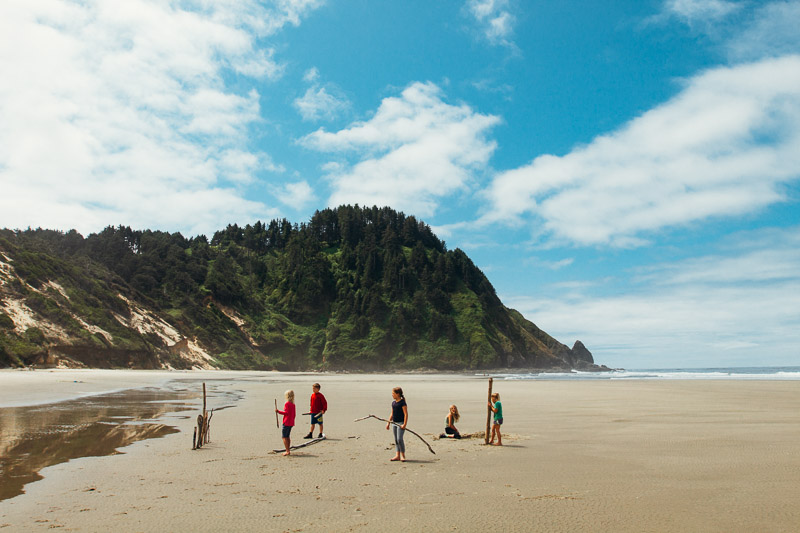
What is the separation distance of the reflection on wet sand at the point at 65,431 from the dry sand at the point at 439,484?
609 millimetres

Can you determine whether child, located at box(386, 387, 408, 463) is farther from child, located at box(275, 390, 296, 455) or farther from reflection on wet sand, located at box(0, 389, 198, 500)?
reflection on wet sand, located at box(0, 389, 198, 500)

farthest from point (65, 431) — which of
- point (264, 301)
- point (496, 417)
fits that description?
point (264, 301)

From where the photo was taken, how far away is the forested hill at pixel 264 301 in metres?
60.3

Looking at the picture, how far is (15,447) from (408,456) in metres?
9.43

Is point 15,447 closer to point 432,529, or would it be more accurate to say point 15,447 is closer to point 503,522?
point 432,529

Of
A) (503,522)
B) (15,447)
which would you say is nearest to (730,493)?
(503,522)

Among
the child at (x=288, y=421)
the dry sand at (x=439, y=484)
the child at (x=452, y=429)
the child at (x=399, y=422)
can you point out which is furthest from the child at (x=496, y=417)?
the child at (x=288, y=421)

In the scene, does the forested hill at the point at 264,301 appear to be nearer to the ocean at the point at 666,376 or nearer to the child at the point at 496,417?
the ocean at the point at 666,376

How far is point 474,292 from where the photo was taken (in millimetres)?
145250

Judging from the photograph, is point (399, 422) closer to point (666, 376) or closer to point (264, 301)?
point (666, 376)

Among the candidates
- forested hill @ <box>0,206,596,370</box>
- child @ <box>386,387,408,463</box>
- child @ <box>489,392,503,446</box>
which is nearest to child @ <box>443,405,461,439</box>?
child @ <box>489,392,503,446</box>

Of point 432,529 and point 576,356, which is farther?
point 576,356

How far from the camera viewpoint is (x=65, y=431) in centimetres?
1414

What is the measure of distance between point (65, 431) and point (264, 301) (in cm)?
11966
